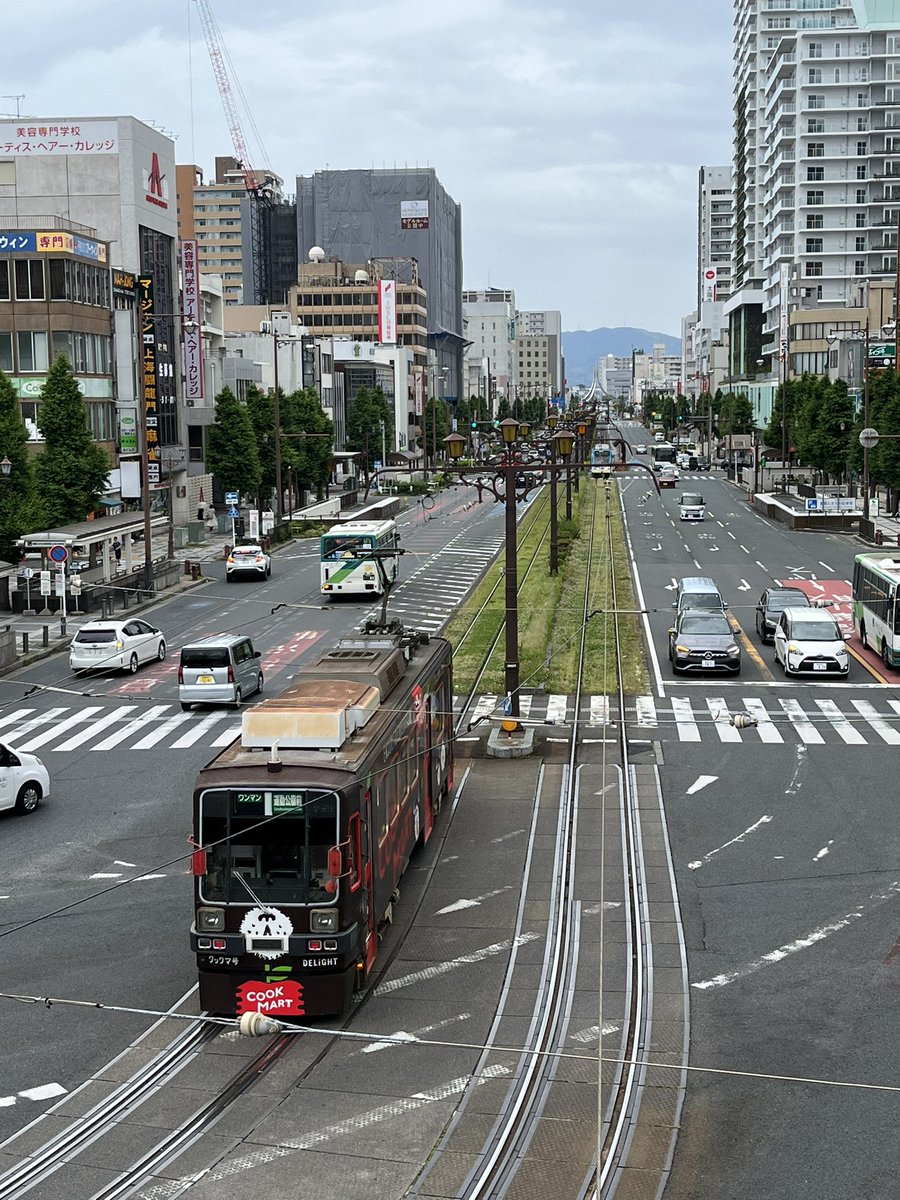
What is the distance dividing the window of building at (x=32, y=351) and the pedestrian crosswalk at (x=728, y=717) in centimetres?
4015

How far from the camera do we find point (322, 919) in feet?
49.3

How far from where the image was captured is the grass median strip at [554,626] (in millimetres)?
36875

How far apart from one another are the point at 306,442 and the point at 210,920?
85769 mm

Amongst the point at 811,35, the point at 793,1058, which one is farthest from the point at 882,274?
the point at 793,1058

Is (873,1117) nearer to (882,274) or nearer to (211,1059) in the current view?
(211,1059)

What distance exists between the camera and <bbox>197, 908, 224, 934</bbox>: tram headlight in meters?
15.1

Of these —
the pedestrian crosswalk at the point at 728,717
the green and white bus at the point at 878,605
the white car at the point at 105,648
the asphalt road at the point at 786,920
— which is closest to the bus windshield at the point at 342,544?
the white car at the point at 105,648

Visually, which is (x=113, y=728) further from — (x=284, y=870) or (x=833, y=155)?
(x=833, y=155)

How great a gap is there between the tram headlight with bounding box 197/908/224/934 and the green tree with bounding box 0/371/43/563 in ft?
136

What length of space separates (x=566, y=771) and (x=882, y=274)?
13679 centimetres

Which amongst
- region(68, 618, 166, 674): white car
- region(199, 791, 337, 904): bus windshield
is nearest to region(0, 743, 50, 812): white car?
region(199, 791, 337, 904): bus windshield

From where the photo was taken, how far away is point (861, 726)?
32.0 metres

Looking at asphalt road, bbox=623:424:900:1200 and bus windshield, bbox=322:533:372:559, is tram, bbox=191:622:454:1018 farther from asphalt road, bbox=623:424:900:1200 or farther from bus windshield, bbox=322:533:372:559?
bus windshield, bbox=322:533:372:559

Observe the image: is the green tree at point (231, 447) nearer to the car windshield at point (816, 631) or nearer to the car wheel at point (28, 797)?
the car windshield at point (816, 631)
